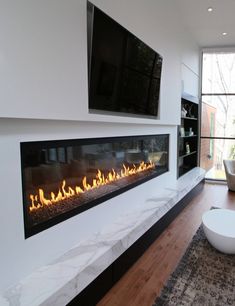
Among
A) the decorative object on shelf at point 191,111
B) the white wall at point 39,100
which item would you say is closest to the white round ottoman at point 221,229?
the white wall at point 39,100

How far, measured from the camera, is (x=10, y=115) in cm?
134

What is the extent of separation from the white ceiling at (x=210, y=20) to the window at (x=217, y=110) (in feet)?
1.44

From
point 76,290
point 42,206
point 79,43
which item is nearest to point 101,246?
point 76,290

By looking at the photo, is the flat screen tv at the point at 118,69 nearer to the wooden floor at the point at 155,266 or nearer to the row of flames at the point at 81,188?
the row of flames at the point at 81,188

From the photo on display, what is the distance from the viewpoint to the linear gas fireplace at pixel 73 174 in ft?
5.48

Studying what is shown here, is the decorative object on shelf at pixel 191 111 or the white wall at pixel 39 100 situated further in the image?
the decorative object on shelf at pixel 191 111

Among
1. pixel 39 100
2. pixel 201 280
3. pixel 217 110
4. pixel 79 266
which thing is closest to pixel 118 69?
pixel 39 100

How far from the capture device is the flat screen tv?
2.02m

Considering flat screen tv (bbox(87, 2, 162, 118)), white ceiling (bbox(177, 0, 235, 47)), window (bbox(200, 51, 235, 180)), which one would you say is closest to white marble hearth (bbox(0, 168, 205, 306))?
flat screen tv (bbox(87, 2, 162, 118))

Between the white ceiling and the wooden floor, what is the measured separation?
3.22 m

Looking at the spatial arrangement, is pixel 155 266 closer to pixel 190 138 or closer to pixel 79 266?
pixel 79 266

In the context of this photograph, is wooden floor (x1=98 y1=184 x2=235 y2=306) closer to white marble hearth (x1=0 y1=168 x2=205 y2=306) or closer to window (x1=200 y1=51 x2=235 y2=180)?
white marble hearth (x1=0 y1=168 x2=205 y2=306)

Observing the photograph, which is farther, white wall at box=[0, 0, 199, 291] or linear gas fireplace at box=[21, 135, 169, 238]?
linear gas fireplace at box=[21, 135, 169, 238]

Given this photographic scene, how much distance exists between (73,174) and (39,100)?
0.82 metres
